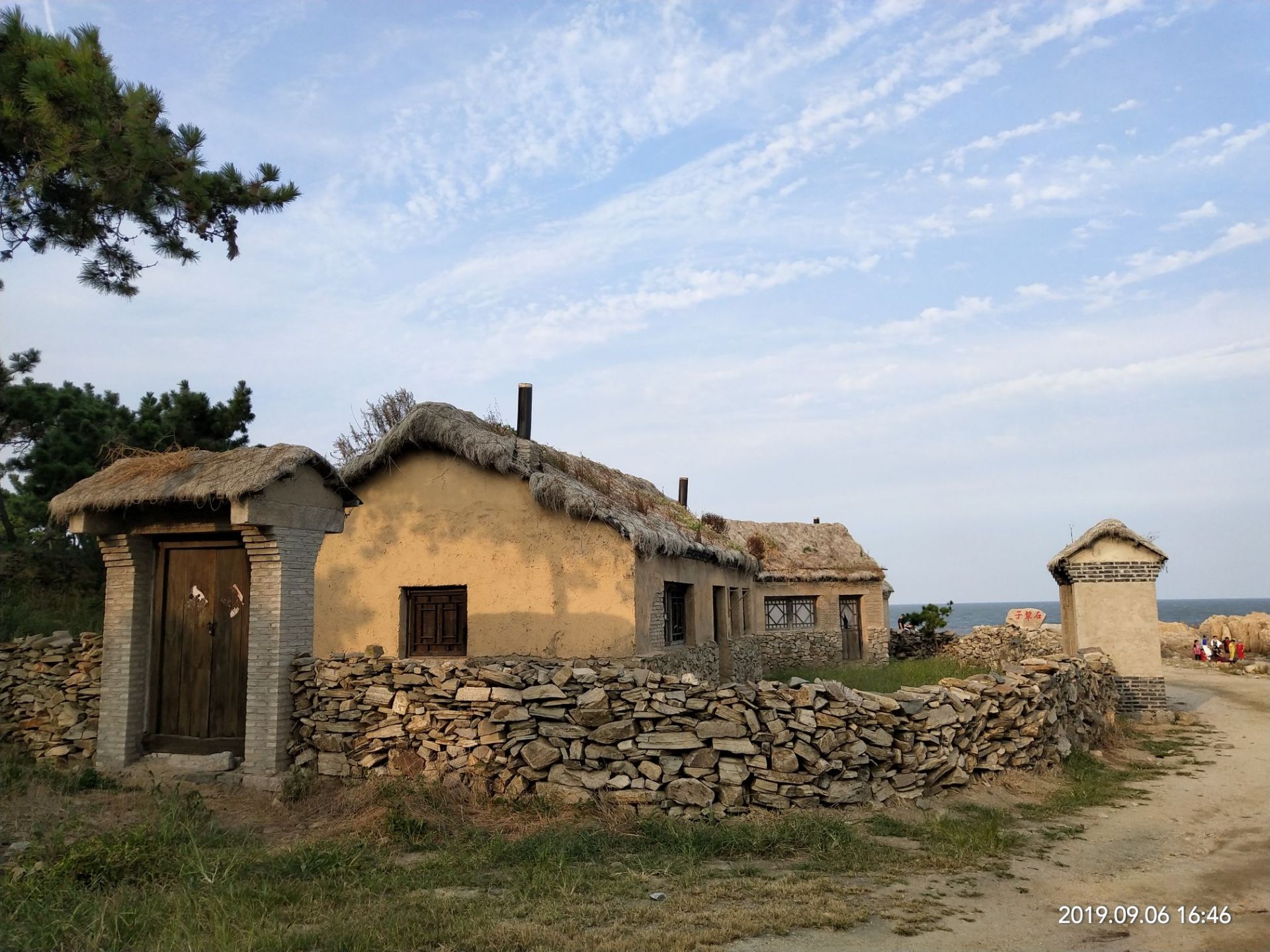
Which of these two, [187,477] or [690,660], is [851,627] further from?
[187,477]

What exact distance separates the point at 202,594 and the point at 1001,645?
24.0 meters

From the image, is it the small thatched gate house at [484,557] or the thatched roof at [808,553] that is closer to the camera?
the small thatched gate house at [484,557]

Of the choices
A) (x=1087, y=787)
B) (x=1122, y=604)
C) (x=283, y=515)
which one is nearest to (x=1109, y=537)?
(x=1122, y=604)

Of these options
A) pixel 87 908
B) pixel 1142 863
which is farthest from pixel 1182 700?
pixel 87 908

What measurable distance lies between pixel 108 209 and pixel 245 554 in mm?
3742

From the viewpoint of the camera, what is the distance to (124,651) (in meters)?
9.47

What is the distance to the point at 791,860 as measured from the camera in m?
6.68

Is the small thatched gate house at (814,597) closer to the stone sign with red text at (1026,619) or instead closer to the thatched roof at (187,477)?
the stone sign with red text at (1026,619)

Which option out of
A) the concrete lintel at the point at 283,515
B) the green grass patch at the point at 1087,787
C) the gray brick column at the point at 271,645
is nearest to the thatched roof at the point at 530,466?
the concrete lintel at the point at 283,515

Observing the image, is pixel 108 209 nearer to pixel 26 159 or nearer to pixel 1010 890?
pixel 26 159

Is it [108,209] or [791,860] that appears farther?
[108,209]

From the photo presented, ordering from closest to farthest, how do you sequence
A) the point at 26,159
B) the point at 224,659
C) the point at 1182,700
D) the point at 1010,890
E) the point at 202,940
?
the point at 202,940 → the point at 1010,890 → the point at 26,159 → the point at 224,659 → the point at 1182,700

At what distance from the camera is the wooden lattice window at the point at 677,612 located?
14672 millimetres
